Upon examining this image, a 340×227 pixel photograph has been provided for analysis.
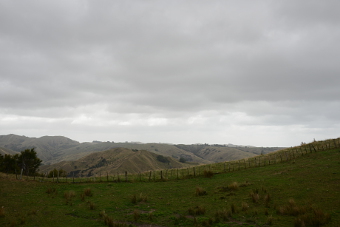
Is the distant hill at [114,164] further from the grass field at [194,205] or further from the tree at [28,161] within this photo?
the grass field at [194,205]

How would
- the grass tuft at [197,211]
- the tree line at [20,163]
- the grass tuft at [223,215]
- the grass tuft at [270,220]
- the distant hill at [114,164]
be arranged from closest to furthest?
the grass tuft at [270,220] < the grass tuft at [223,215] < the grass tuft at [197,211] < the tree line at [20,163] < the distant hill at [114,164]

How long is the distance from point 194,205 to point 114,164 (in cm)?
12870

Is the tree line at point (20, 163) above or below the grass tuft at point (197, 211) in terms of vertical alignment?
above

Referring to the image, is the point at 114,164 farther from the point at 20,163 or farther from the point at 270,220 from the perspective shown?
the point at 270,220

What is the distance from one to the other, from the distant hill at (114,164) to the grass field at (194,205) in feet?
329

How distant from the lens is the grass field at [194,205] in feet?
44.8

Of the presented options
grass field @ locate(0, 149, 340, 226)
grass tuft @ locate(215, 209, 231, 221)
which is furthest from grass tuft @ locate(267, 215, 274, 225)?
grass tuft @ locate(215, 209, 231, 221)

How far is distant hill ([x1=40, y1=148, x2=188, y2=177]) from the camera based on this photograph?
429 ft

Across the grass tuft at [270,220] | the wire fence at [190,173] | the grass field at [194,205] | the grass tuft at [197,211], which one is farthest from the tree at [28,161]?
the grass tuft at [270,220]

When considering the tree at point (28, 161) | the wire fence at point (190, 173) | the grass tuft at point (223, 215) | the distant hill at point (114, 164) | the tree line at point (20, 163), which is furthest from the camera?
the distant hill at point (114, 164)

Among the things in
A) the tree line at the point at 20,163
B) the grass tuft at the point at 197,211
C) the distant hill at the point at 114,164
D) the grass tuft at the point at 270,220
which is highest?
the tree line at the point at 20,163

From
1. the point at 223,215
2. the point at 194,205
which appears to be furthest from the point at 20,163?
the point at 223,215

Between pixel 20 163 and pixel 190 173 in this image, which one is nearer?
pixel 190 173

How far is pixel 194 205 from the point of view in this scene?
712 inches
